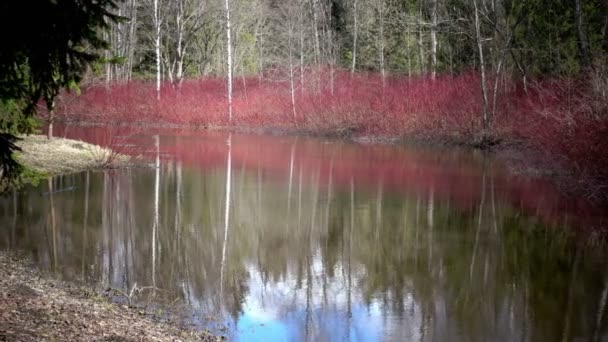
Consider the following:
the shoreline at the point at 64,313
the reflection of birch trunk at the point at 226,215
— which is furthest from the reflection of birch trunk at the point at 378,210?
the shoreline at the point at 64,313

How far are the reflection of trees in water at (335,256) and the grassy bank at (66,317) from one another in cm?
116

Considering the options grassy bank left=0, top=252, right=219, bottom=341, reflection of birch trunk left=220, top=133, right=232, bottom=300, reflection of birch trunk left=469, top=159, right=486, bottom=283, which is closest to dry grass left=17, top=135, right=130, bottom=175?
reflection of birch trunk left=220, top=133, right=232, bottom=300

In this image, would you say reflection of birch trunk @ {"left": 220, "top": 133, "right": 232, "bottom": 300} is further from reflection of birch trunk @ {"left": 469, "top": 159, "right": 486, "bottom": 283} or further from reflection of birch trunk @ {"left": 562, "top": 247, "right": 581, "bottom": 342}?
reflection of birch trunk @ {"left": 562, "top": 247, "right": 581, "bottom": 342}

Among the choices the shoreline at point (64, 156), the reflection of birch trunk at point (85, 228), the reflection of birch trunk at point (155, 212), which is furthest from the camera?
the shoreline at point (64, 156)

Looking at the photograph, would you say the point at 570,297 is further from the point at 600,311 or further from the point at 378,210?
the point at 378,210

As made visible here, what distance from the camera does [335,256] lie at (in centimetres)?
993

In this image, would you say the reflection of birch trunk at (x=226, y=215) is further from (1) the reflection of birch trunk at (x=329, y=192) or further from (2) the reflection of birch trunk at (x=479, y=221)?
(2) the reflection of birch trunk at (x=479, y=221)

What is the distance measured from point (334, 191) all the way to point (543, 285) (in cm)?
749

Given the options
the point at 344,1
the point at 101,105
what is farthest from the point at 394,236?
→ the point at 344,1

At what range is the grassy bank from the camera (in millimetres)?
4884

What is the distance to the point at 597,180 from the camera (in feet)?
45.0

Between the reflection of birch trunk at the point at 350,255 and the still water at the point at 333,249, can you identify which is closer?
the still water at the point at 333,249

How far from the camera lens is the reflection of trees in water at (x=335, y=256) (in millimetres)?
7398

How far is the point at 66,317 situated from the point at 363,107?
2473cm
